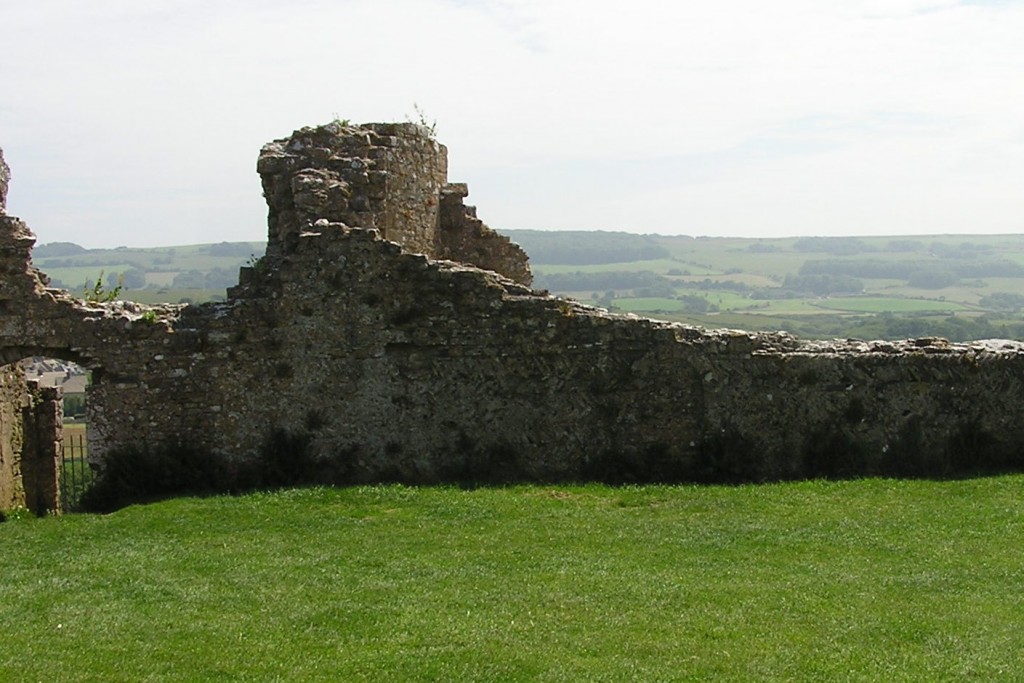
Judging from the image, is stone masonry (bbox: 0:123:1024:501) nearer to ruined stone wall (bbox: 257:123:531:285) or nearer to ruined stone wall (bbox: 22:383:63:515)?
ruined stone wall (bbox: 257:123:531:285)

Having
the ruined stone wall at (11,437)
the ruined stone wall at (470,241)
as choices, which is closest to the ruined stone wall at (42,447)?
the ruined stone wall at (11,437)

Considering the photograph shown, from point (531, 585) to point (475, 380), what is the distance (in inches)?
208

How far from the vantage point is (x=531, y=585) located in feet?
35.9

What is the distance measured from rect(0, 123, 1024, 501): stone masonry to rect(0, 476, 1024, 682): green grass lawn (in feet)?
2.69

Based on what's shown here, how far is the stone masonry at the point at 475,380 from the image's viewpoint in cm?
1573

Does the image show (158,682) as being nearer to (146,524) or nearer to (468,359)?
(146,524)

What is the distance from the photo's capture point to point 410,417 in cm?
1603

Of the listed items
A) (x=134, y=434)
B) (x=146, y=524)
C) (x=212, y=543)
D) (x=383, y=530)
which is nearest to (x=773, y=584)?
(x=383, y=530)

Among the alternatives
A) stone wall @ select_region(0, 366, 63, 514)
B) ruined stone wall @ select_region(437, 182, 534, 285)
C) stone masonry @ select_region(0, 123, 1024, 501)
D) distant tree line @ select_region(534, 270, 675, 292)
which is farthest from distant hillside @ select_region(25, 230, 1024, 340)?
stone masonry @ select_region(0, 123, 1024, 501)

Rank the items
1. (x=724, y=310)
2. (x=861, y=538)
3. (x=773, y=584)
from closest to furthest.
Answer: (x=773, y=584) → (x=861, y=538) → (x=724, y=310)

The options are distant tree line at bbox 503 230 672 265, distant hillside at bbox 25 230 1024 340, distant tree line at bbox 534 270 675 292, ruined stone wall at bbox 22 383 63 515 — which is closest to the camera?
ruined stone wall at bbox 22 383 63 515

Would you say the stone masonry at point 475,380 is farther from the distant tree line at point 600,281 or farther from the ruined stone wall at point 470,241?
the distant tree line at point 600,281

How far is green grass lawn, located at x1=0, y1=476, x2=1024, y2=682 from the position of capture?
9.01 metres

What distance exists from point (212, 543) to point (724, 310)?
10807cm
